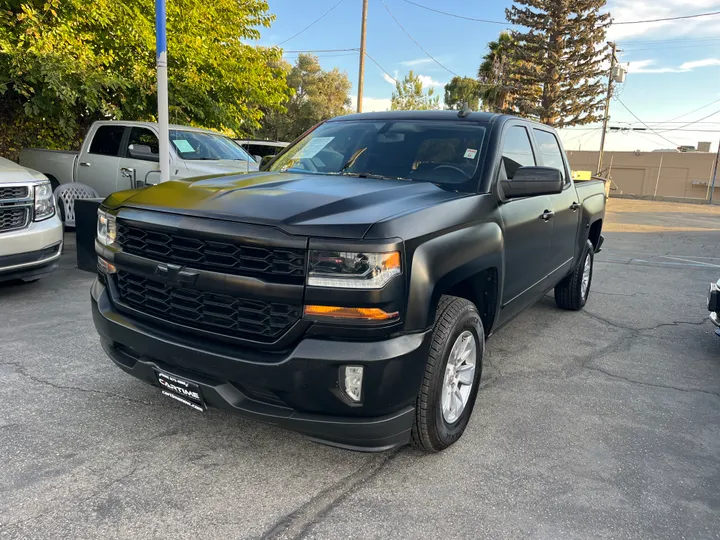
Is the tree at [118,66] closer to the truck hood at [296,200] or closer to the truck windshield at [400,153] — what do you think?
the truck windshield at [400,153]

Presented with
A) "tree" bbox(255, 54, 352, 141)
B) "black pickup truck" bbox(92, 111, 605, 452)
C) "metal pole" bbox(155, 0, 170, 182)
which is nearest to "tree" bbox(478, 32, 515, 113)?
"tree" bbox(255, 54, 352, 141)

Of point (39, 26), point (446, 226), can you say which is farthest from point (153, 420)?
point (39, 26)

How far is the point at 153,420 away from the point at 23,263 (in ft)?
9.90

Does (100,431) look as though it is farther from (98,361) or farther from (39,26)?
(39,26)

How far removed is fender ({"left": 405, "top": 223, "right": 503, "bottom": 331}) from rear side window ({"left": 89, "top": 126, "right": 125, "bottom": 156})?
7596 millimetres

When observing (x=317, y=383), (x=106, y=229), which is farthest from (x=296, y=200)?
(x=106, y=229)

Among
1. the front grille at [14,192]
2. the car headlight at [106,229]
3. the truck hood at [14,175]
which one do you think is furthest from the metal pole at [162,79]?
the car headlight at [106,229]

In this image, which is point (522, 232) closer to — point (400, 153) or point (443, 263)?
point (400, 153)

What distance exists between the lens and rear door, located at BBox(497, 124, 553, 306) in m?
3.51

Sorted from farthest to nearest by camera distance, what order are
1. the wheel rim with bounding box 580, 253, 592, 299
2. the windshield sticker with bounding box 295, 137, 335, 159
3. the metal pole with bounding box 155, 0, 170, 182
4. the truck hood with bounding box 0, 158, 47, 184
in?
the metal pole with bounding box 155, 0, 170, 182
the wheel rim with bounding box 580, 253, 592, 299
the truck hood with bounding box 0, 158, 47, 184
the windshield sticker with bounding box 295, 137, 335, 159

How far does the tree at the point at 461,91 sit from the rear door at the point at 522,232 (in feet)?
138

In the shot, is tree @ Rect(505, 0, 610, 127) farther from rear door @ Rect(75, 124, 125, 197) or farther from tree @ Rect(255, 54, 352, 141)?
rear door @ Rect(75, 124, 125, 197)

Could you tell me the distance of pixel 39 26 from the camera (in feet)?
31.6

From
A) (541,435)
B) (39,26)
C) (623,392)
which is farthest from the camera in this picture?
(39,26)
